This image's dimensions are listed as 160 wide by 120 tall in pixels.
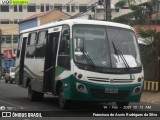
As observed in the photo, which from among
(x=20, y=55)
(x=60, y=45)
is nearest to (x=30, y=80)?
(x=20, y=55)

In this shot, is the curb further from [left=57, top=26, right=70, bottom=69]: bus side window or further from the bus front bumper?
the bus front bumper

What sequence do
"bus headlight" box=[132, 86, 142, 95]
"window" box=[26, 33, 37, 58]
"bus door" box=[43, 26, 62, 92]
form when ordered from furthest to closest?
"window" box=[26, 33, 37, 58], "bus door" box=[43, 26, 62, 92], "bus headlight" box=[132, 86, 142, 95]

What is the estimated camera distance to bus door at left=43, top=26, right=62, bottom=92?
58.5 ft

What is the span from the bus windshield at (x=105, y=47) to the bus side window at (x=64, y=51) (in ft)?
1.20

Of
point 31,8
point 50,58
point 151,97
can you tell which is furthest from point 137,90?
point 31,8

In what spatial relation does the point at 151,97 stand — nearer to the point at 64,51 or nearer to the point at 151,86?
the point at 151,86

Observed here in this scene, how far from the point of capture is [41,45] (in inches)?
773

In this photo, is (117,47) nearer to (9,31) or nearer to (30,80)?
(30,80)

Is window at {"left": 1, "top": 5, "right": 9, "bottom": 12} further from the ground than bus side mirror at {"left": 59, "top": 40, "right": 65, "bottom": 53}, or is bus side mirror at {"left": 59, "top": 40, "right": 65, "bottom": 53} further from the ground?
bus side mirror at {"left": 59, "top": 40, "right": 65, "bottom": 53}

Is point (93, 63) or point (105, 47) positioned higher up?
point (105, 47)

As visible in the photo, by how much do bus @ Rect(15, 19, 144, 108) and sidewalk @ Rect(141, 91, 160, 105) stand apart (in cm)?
635

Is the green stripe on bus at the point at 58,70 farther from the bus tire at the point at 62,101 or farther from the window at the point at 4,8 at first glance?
the window at the point at 4,8

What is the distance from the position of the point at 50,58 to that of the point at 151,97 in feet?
28.8

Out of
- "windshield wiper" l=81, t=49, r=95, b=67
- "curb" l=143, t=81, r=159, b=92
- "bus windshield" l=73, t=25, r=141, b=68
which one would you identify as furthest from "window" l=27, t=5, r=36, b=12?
"windshield wiper" l=81, t=49, r=95, b=67
